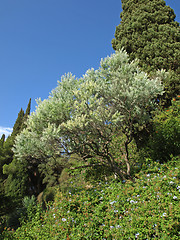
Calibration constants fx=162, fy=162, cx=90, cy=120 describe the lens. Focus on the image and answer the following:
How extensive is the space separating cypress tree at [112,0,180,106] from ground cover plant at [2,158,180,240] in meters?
6.03

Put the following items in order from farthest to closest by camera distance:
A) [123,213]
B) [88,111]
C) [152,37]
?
[152,37] → [88,111] → [123,213]

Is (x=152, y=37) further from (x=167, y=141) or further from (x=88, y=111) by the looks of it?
(x=88, y=111)

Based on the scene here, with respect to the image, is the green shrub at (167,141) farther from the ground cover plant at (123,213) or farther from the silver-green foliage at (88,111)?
the silver-green foliage at (88,111)

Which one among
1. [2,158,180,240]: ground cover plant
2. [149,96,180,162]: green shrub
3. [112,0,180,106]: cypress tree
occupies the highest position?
[112,0,180,106]: cypress tree

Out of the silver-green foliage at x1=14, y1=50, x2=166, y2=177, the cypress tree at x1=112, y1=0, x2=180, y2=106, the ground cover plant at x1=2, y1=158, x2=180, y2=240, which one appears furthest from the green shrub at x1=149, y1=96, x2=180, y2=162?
the cypress tree at x1=112, y1=0, x2=180, y2=106

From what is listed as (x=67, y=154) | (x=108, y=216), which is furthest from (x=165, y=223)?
(x=67, y=154)

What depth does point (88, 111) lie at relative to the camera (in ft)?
17.7

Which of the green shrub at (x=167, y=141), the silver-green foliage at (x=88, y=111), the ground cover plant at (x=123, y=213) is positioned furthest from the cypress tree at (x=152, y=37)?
the ground cover plant at (x=123, y=213)

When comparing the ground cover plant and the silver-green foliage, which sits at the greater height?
the silver-green foliage

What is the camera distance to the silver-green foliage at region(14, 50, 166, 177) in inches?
208

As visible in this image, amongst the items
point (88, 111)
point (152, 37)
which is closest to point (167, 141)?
point (88, 111)

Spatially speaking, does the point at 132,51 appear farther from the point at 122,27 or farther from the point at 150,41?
the point at 122,27

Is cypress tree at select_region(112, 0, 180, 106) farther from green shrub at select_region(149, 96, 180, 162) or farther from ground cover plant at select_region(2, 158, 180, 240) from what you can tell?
ground cover plant at select_region(2, 158, 180, 240)

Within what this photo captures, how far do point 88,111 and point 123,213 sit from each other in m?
3.09
